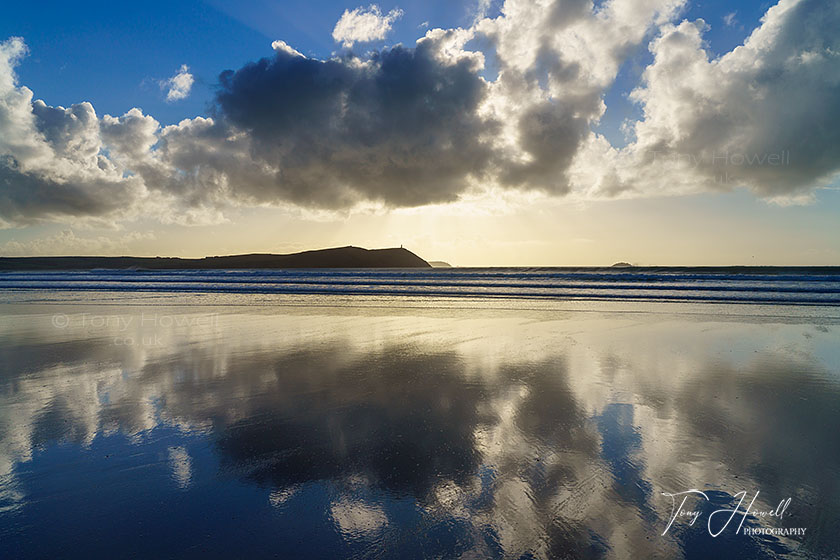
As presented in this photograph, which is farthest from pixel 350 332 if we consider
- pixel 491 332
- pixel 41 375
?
pixel 41 375

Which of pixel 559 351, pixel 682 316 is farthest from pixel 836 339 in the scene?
pixel 559 351

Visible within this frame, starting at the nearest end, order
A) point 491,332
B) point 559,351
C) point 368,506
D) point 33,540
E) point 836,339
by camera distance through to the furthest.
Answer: point 33,540, point 368,506, point 559,351, point 836,339, point 491,332

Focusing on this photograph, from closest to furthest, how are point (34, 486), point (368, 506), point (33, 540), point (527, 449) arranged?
1. point (33, 540)
2. point (368, 506)
3. point (34, 486)
4. point (527, 449)

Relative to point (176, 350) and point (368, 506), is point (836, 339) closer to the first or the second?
point (368, 506)

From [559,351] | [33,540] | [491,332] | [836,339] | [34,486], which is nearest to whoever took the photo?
[33,540]

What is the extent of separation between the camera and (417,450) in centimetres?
478

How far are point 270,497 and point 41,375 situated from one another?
725 centimetres

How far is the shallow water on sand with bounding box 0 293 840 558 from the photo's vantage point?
129 inches

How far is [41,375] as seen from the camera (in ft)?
26.5

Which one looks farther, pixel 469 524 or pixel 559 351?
pixel 559 351

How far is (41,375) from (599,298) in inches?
963

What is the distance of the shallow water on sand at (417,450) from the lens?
327cm

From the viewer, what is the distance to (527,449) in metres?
4.79

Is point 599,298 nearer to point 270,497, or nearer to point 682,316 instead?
point 682,316
